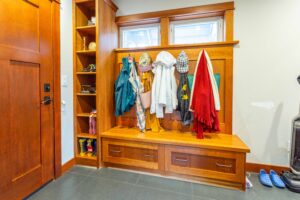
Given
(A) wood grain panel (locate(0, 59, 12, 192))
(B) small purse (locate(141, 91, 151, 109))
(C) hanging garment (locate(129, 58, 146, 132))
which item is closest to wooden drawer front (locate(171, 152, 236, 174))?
(C) hanging garment (locate(129, 58, 146, 132))

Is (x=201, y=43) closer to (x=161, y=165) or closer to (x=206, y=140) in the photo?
(x=206, y=140)

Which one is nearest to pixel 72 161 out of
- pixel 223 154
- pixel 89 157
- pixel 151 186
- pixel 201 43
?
pixel 89 157

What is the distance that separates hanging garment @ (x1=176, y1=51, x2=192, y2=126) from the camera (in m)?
2.15

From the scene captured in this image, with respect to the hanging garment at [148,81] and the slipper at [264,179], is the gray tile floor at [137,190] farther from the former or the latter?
the hanging garment at [148,81]

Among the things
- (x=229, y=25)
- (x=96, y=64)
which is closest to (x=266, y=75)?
(x=229, y=25)

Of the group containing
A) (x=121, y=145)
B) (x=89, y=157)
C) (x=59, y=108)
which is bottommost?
(x=89, y=157)

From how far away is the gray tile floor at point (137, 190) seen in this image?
1.63m

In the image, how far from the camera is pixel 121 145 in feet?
7.02

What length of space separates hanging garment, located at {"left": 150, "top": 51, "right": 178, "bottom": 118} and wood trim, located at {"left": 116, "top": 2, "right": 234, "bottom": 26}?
60 centimetres

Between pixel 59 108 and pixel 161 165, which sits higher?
pixel 59 108

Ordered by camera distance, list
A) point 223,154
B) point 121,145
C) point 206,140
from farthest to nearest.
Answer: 1. point 121,145
2. point 206,140
3. point 223,154

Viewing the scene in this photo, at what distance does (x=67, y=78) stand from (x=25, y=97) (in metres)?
0.63

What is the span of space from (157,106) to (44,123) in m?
1.35

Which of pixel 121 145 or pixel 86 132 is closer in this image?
pixel 121 145
